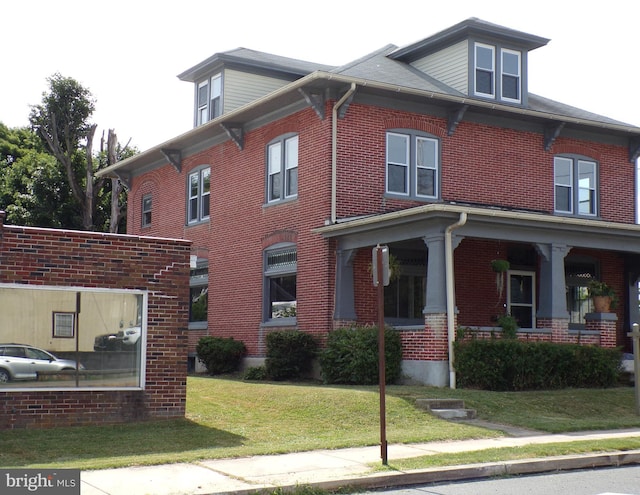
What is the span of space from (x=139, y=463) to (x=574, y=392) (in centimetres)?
999

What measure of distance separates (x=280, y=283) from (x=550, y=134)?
821cm

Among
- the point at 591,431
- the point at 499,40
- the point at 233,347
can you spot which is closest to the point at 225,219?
the point at 233,347

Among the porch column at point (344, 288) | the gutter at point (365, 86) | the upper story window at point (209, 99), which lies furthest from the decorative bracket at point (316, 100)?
the upper story window at point (209, 99)

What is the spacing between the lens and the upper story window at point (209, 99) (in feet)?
86.1

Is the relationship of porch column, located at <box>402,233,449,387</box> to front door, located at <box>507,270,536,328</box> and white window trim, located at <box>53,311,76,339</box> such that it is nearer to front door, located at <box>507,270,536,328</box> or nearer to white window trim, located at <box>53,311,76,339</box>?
front door, located at <box>507,270,536,328</box>

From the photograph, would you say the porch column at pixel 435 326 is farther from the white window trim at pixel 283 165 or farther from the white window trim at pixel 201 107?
the white window trim at pixel 201 107

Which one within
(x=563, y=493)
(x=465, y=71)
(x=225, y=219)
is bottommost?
(x=563, y=493)

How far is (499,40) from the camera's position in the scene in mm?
23359

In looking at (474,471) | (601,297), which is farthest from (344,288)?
(474,471)

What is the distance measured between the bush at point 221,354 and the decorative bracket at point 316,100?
6.51 m

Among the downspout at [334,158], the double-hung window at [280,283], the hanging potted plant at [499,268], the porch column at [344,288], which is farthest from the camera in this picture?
the double-hung window at [280,283]

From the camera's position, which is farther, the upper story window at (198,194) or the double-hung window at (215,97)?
the upper story window at (198,194)

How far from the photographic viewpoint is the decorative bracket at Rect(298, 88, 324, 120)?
20891 mm

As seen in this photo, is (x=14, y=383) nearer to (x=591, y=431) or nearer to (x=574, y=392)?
(x=591, y=431)
